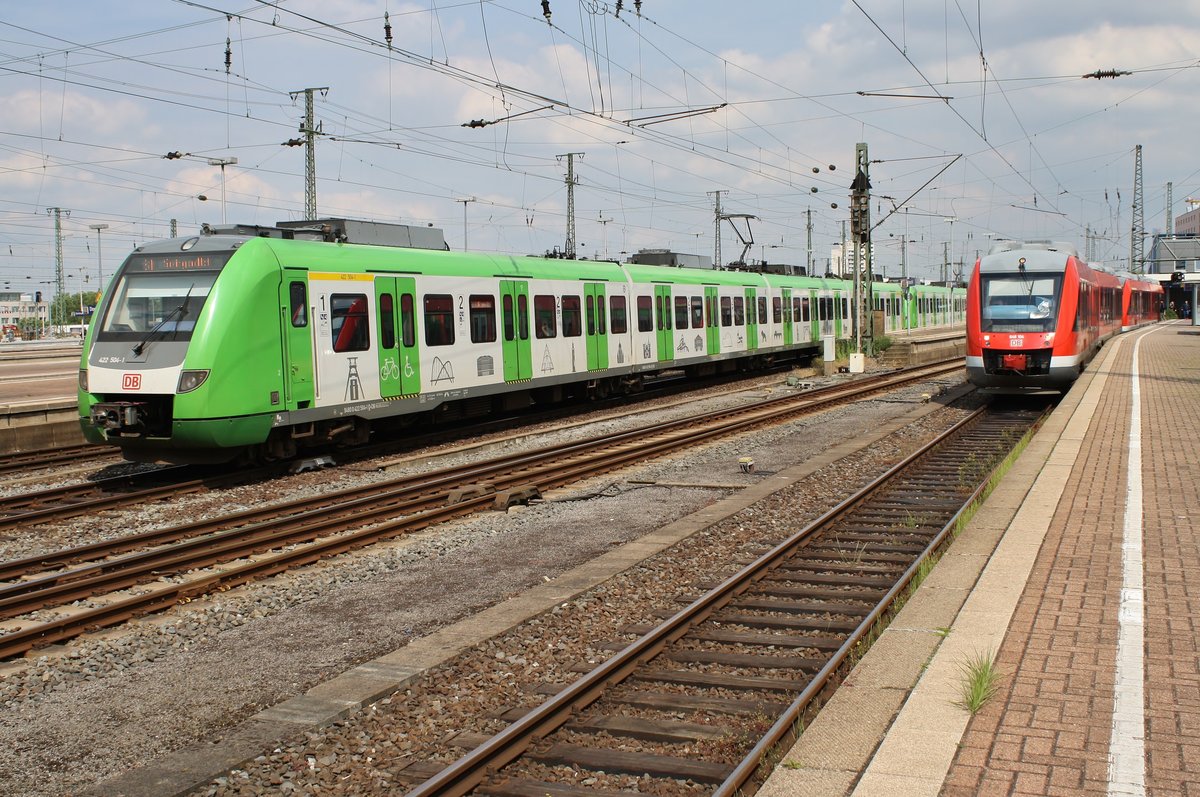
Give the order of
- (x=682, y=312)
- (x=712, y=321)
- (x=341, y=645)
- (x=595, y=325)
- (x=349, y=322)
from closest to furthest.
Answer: (x=341, y=645), (x=349, y=322), (x=595, y=325), (x=682, y=312), (x=712, y=321)

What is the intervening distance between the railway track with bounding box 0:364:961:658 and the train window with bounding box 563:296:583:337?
18.5 ft

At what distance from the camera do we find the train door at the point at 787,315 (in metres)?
34.1

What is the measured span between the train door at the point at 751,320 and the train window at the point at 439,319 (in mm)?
15120

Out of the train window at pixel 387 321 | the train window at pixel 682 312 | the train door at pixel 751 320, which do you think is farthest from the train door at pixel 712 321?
the train window at pixel 387 321

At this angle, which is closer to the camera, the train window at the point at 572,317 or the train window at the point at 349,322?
the train window at the point at 349,322

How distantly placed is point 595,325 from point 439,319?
19.6 ft

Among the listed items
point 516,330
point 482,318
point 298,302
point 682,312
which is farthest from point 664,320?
point 298,302

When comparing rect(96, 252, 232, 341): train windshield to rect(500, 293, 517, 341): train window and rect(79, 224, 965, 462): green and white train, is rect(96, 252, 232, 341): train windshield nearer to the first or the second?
rect(79, 224, 965, 462): green and white train

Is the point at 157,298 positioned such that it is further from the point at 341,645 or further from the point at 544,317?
the point at 544,317

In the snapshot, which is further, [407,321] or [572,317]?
[572,317]

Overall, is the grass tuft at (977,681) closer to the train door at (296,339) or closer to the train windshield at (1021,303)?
the train door at (296,339)

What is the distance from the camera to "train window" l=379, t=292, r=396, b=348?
15.5m

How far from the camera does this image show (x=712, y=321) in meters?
28.4

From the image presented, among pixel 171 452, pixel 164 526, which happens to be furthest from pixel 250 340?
pixel 164 526
